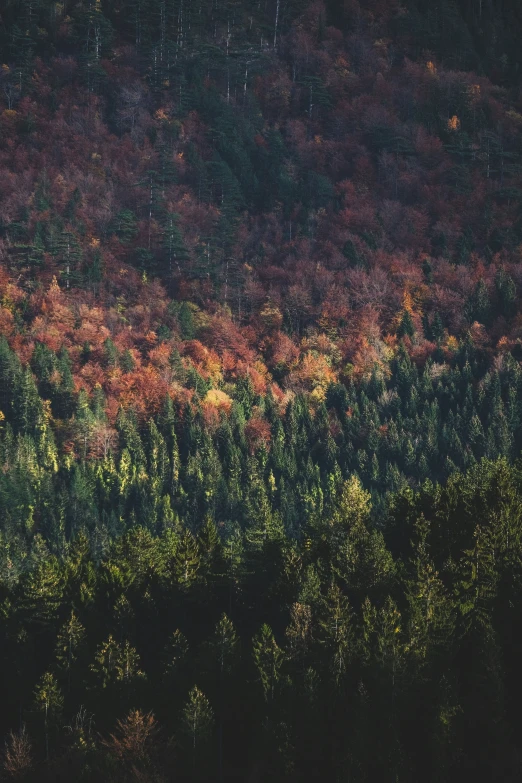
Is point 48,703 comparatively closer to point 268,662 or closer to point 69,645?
point 69,645

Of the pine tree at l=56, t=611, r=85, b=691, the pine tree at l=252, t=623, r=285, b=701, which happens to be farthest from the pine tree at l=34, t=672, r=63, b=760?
the pine tree at l=252, t=623, r=285, b=701

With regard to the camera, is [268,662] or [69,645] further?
[69,645]

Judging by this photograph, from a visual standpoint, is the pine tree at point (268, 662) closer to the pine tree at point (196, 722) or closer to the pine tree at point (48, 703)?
the pine tree at point (196, 722)

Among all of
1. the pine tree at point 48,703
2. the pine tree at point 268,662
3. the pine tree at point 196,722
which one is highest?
the pine tree at point 268,662

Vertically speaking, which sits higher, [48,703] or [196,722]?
[196,722]

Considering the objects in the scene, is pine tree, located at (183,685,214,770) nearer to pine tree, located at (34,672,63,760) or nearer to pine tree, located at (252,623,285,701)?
pine tree, located at (252,623,285,701)

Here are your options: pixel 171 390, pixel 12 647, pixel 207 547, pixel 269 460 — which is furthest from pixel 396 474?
pixel 12 647

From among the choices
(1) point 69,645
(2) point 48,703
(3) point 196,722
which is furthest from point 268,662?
(1) point 69,645

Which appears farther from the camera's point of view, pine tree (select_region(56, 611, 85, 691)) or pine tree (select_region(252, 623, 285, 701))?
pine tree (select_region(56, 611, 85, 691))

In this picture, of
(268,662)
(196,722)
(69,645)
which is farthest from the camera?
(69,645)

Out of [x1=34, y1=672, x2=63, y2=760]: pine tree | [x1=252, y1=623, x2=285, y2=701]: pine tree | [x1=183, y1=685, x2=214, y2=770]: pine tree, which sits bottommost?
[x1=34, y1=672, x2=63, y2=760]: pine tree

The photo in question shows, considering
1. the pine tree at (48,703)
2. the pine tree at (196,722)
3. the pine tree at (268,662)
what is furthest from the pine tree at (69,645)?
the pine tree at (268,662)

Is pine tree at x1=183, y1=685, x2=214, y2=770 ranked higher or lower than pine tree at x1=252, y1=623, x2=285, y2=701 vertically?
lower
